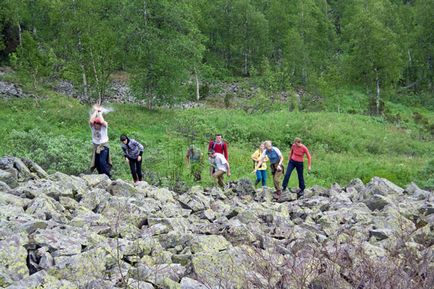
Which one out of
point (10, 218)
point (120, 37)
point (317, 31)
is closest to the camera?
point (10, 218)

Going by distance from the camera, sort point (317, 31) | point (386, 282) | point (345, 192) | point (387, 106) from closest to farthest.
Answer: point (386, 282), point (345, 192), point (387, 106), point (317, 31)

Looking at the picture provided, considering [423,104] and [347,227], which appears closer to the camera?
[347,227]

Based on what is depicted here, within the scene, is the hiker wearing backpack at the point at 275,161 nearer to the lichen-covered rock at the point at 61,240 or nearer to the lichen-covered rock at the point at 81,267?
the lichen-covered rock at the point at 61,240

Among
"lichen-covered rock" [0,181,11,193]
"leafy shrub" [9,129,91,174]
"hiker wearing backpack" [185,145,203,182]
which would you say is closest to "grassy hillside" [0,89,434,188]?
"leafy shrub" [9,129,91,174]

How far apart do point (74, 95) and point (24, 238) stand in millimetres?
31862

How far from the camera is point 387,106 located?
144ft

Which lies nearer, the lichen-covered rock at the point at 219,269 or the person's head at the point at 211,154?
the lichen-covered rock at the point at 219,269

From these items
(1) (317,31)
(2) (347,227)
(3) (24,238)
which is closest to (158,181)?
(2) (347,227)

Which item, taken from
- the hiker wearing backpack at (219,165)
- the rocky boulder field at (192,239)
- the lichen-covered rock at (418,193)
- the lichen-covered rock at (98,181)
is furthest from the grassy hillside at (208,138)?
the rocky boulder field at (192,239)

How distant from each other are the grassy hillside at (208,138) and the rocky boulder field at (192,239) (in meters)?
4.35

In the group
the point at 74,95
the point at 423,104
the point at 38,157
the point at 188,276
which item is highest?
the point at 188,276

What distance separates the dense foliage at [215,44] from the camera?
1190 inches

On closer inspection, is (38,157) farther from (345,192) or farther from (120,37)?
(120,37)

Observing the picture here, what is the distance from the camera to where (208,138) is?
25.0m
